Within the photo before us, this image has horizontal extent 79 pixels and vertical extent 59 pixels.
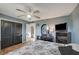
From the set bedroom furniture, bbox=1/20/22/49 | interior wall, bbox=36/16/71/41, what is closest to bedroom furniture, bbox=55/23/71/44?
interior wall, bbox=36/16/71/41

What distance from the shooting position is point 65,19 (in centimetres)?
234

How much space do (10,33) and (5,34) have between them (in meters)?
0.13

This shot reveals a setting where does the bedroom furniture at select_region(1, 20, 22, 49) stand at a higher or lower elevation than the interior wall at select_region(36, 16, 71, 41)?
lower

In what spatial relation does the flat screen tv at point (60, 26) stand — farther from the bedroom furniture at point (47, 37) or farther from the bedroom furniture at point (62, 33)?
the bedroom furniture at point (47, 37)

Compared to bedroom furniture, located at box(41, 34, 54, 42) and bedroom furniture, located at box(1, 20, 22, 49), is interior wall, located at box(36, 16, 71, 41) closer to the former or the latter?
bedroom furniture, located at box(41, 34, 54, 42)

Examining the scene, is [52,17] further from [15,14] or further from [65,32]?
[15,14]

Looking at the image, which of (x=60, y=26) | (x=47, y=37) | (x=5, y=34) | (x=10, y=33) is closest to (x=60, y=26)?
(x=60, y=26)

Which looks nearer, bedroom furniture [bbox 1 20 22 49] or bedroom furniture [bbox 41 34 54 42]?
bedroom furniture [bbox 1 20 22 49]

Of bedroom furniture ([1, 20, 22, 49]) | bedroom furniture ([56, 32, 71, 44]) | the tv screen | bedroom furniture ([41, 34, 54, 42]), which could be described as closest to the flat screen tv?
the tv screen

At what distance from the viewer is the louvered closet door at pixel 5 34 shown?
6.34 ft

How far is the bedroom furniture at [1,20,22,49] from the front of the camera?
1.95 metres

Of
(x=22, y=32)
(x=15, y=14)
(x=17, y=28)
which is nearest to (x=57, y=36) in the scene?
(x=22, y=32)

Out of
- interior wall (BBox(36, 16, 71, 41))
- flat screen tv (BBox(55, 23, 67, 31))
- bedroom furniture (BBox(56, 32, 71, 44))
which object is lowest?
bedroom furniture (BBox(56, 32, 71, 44))

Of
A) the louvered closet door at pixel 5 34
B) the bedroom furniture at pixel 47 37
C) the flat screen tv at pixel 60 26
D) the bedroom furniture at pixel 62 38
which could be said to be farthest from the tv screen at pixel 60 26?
the louvered closet door at pixel 5 34
